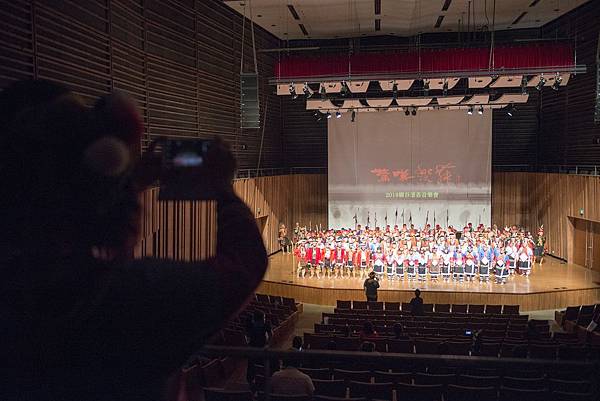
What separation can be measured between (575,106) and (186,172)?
59.0 ft

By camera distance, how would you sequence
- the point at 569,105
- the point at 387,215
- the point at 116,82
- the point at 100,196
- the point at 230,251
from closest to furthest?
1. the point at 100,196
2. the point at 230,251
3. the point at 116,82
4. the point at 569,105
5. the point at 387,215

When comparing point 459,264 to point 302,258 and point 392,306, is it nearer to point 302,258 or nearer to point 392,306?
point 392,306

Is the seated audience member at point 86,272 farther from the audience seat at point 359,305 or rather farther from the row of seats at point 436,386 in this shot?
the audience seat at point 359,305

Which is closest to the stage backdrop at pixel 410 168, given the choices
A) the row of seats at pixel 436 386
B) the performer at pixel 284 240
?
the performer at pixel 284 240

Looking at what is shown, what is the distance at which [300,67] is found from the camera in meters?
13.8

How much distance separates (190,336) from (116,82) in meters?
9.52

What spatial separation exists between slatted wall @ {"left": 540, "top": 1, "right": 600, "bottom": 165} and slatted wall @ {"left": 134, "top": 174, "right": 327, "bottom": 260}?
8.36 metres

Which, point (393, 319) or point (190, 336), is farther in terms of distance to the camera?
point (393, 319)

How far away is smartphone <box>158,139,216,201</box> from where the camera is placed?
0.97 meters

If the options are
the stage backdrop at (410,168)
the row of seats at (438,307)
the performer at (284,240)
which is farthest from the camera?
the stage backdrop at (410,168)

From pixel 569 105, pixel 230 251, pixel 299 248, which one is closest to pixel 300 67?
pixel 299 248

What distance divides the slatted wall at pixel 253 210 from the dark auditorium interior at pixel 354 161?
2.3 inches

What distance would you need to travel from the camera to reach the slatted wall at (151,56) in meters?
7.30

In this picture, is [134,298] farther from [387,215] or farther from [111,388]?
Answer: [387,215]
